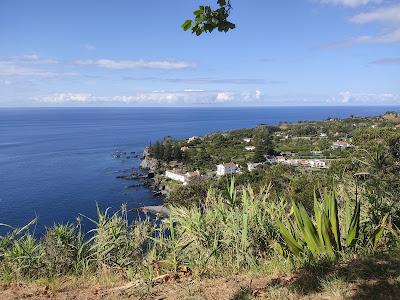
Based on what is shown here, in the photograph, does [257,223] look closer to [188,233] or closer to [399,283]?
[188,233]

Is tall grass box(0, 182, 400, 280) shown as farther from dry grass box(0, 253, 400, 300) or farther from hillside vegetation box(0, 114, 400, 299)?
dry grass box(0, 253, 400, 300)

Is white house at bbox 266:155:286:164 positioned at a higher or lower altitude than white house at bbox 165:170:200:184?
higher

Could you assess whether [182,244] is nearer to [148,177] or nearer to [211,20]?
[211,20]

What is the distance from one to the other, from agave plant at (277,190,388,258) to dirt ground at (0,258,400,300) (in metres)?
0.31

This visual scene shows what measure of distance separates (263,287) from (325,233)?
0.93 metres

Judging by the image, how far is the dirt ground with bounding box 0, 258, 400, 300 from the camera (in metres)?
3.06

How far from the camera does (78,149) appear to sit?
83.1 meters

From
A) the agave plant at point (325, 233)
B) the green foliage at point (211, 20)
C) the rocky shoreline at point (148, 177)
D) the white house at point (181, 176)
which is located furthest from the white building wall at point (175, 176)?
the green foliage at point (211, 20)

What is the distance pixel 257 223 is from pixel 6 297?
2493 millimetres

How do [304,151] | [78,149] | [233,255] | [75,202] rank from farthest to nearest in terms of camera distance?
[78,149], [304,151], [75,202], [233,255]

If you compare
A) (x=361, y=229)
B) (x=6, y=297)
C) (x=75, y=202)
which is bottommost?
(x=75, y=202)

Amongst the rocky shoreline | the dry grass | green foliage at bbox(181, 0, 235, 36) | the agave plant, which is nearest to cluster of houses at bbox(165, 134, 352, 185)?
the rocky shoreline

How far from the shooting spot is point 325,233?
391 cm

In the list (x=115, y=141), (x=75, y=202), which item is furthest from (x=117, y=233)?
(x=115, y=141)
